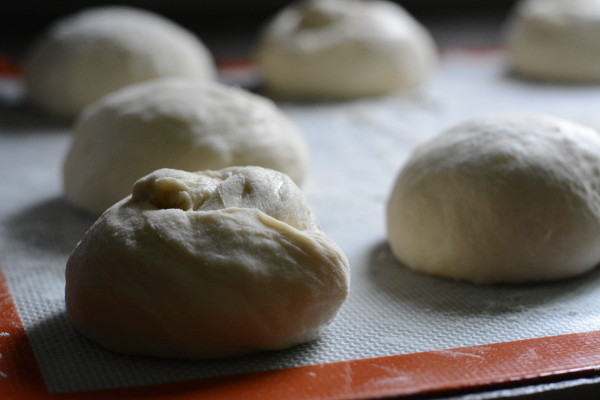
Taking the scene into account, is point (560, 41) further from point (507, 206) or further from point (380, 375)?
point (380, 375)

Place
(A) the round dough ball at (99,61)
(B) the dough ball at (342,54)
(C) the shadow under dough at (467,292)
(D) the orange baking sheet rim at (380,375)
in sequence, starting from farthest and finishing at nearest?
(B) the dough ball at (342,54)
(A) the round dough ball at (99,61)
(C) the shadow under dough at (467,292)
(D) the orange baking sheet rim at (380,375)

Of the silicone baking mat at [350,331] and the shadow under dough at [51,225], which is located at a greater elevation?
the silicone baking mat at [350,331]

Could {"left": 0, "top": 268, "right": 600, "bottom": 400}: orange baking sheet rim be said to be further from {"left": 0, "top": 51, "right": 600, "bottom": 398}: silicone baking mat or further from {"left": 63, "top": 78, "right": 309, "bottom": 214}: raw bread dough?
{"left": 63, "top": 78, "right": 309, "bottom": 214}: raw bread dough

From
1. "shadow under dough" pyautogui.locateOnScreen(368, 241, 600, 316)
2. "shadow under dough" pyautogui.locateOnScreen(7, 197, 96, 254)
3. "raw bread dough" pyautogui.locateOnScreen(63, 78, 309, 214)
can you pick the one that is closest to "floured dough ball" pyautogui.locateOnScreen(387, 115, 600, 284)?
"shadow under dough" pyautogui.locateOnScreen(368, 241, 600, 316)

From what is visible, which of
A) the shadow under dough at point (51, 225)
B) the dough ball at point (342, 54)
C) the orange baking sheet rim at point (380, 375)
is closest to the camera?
the orange baking sheet rim at point (380, 375)

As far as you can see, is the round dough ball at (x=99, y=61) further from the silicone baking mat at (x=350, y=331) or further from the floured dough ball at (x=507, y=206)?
the floured dough ball at (x=507, y=206)

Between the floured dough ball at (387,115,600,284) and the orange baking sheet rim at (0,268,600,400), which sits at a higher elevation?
the floured dough ball at (387,115,600,284)

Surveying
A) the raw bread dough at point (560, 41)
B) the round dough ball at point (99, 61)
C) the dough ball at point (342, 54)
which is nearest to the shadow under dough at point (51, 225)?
the round dough ball at point (99, 61)
